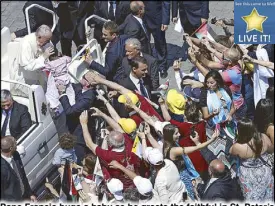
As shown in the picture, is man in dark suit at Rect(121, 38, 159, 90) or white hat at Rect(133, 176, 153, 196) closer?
white hat at Rect(133, 176, 153, 196)

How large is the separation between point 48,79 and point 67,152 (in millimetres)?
1323

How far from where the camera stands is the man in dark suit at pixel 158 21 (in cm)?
1111

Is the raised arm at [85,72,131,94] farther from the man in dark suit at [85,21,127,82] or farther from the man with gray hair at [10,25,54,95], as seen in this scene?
the man with gray hair at [10,25,54,95]

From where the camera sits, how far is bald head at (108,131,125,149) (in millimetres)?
7211

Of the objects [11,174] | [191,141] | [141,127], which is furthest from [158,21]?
[11,174]

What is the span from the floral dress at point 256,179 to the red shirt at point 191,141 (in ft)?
1.56

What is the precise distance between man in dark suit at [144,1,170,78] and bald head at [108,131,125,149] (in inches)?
163

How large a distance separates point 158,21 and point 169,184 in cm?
477

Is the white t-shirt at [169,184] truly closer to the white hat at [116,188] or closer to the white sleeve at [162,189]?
the white sleeve at [162,189]

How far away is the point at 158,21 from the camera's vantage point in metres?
11.2

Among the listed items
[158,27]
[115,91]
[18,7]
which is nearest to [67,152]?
[115,91]

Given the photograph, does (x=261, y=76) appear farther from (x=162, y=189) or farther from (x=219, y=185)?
(x=162, y=189)

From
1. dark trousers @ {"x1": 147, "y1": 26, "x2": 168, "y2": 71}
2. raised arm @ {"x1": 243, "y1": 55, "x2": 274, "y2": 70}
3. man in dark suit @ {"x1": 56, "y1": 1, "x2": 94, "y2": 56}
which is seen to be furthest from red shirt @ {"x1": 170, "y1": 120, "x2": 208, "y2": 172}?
man in dark suit @ {"x1": 56, "y1": 1, "x2": 94, "y2": 56}

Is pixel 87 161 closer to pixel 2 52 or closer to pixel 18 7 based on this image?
pixel 2 52
